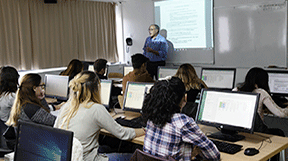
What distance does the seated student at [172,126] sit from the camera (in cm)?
204

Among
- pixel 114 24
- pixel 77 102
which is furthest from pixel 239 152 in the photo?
pixel 114 24

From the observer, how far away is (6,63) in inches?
275

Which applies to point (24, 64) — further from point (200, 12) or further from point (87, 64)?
point (200, 12)

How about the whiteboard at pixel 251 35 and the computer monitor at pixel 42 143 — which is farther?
the whiteboard at pixel 251 35

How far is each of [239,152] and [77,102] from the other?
1.29m

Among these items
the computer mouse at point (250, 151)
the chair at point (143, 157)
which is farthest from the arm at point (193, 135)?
the computer mouse at point (250, 151)

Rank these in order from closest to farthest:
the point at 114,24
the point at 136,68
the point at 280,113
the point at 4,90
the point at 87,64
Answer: the point at 280,113
the point at 4,90
the point at 136,68
the point at 87,64
the point at 114,24

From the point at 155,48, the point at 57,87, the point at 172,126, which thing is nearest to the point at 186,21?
the point at 155,48

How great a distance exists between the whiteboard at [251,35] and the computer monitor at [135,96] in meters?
3.72

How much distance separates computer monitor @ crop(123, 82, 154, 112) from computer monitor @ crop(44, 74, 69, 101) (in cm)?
138

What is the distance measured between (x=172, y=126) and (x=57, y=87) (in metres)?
3.17

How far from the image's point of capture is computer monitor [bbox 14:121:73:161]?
1.34 meters

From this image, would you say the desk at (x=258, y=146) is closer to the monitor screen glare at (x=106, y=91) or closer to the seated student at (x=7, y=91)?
the monitor screen glare at (x=106, y=91)

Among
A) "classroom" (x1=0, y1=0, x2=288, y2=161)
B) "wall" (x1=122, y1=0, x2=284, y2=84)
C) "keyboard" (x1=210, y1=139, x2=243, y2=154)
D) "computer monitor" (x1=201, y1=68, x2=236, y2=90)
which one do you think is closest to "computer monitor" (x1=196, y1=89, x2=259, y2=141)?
"keyboard" (x1=210, y1=139, x2=243, y2=154)
